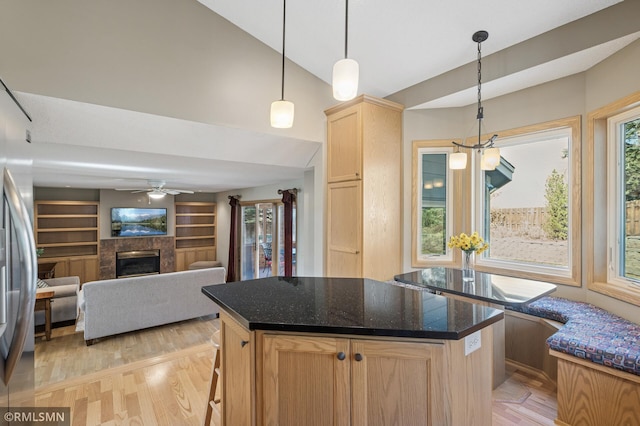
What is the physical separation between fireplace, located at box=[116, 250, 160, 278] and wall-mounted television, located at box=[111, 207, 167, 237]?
463mm

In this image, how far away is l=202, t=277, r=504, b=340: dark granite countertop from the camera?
119cm

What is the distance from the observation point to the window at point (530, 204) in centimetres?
285

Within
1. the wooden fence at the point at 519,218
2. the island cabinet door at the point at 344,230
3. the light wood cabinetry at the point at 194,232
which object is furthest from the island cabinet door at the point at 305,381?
the light wood cabinetry at the point at 194,232

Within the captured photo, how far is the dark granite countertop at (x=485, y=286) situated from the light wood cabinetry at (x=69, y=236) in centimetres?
762

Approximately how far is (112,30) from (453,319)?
282 cm

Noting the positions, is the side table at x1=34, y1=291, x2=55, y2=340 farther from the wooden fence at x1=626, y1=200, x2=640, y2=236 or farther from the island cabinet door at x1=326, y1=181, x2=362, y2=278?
the wooden fence at x1=626, y1=200, x2=640, y2=236

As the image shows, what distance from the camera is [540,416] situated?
7.13 feet

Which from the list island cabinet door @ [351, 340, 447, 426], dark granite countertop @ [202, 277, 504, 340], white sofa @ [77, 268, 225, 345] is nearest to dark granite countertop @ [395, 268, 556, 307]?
dark granite countertop @ [202, 277, 504, 340]

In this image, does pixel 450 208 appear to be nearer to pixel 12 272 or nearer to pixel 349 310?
pixel 349 310

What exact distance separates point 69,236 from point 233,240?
3.68 m

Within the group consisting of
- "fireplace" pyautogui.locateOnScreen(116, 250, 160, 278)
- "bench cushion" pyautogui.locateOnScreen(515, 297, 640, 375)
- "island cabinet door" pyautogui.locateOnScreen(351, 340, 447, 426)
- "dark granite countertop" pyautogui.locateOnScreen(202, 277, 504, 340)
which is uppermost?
"dark granite countertop" pyautogui.locateOnScreen(202, 277, 504, 340)

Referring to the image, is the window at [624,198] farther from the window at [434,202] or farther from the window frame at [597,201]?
the window at [434,202]

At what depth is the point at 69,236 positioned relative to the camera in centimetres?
718

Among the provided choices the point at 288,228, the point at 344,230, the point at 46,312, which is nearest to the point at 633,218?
the point at 344,230
